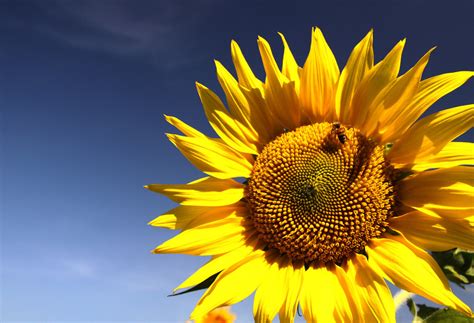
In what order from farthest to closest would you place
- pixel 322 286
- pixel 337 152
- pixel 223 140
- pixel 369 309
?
pixel 223 140
pixel 337 152
pixel 322 286
pixel 369 309

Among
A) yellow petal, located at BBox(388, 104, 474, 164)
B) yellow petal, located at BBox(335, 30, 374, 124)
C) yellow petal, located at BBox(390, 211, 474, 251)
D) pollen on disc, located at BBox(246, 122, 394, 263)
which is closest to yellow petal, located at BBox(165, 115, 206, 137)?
pollen on disc, located at BBox(246, 122, 394, 263)

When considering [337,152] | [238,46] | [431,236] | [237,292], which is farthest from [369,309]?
[238,46]

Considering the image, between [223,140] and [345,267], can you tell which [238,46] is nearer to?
[223,140]

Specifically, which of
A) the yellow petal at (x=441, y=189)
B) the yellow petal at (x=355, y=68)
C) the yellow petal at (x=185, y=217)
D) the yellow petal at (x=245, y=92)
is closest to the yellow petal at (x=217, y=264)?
the yellow petal at (x=185, y=217)

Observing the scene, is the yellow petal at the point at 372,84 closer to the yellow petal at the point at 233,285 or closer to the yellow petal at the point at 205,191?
the yellow petal at the point at 205,191

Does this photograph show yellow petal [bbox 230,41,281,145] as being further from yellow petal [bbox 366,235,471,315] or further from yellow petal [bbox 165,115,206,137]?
yellow petal [bbox 366,235,471,315]

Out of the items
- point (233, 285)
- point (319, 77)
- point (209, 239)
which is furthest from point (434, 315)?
point (319, 77)
